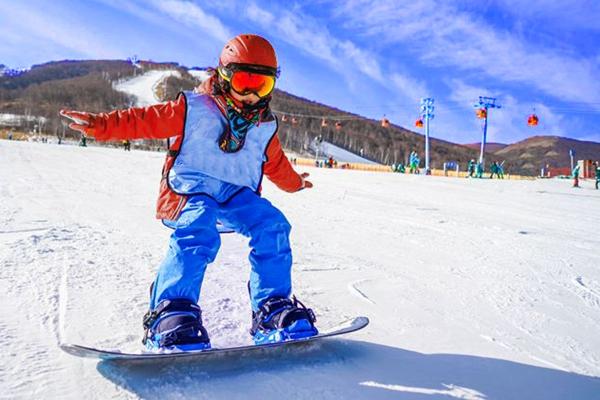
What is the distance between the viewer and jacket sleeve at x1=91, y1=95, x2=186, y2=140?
6.39 ft

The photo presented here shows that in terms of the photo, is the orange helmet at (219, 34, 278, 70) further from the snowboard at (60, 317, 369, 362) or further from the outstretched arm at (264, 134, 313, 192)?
the snowboard at (60, 317, 369, 362)

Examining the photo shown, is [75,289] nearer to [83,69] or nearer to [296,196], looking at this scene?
[296,196]

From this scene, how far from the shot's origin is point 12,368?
4.65ft

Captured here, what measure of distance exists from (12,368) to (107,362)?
0.27 metres

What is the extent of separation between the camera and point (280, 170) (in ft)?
8.50

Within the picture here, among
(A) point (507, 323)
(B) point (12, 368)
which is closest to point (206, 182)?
(B) point (12, 368)

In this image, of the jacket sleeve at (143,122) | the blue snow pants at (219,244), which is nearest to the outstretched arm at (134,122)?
the jacket sleeve at (143,122)

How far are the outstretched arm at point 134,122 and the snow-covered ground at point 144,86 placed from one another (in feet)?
329

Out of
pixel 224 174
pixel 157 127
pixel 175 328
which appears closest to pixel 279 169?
pixel 224 174

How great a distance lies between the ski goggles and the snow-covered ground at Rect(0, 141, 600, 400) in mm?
1026

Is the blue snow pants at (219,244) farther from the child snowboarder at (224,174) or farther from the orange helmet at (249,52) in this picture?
the orange helmet at (249,52)

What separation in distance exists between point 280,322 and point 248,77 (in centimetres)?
110

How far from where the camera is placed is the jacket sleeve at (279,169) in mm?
2440

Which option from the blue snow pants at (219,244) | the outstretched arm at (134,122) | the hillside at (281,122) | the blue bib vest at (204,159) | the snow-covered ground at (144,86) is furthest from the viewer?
the snow-covered ground at (144,86)
